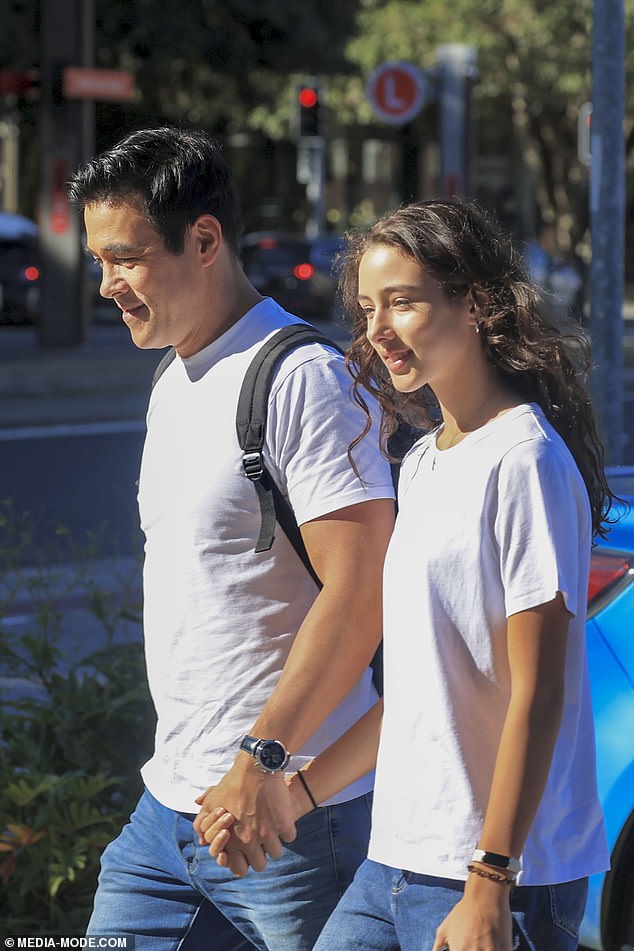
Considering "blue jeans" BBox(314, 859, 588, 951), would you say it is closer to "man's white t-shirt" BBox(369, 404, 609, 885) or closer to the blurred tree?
"man's white t-shirt" BBox(369, 404, 609, 885)

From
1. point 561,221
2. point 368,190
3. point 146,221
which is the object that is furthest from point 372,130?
point 146,221

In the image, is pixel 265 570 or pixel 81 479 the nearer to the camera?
pixel 265 570

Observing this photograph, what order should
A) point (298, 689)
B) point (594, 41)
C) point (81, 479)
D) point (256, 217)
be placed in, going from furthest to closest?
1. point (256, 217)
2. point (81, 479)
3. point (594, 41)
4. point (298, 689)

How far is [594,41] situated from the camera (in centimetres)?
727

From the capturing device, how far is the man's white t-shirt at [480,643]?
196 centimetres

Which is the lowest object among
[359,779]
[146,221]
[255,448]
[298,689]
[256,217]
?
[256,217]

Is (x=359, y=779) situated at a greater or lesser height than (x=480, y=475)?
lesser

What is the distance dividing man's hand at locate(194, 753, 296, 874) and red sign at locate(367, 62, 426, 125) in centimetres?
1520

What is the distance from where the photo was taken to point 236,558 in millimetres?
2322

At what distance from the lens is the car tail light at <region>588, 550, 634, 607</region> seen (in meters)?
3.34

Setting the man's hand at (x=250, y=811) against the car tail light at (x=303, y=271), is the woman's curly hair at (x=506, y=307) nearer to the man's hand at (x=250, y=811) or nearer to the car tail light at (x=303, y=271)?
the man's hand at (x=250, y=811)

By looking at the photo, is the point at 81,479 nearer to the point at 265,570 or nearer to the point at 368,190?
the point at 265,570

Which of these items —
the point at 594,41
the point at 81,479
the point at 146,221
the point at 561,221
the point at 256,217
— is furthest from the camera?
the point at 256,217

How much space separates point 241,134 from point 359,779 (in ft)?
147
